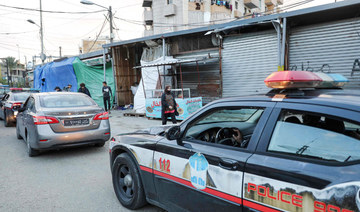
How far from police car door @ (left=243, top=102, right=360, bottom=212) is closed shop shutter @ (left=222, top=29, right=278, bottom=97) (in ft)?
28.2

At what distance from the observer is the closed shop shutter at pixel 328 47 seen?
8.31m

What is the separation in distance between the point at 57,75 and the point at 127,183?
18607 mm

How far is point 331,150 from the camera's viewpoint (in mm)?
1729

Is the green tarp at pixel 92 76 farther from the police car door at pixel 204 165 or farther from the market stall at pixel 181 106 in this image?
the police car door at pixel 204 165

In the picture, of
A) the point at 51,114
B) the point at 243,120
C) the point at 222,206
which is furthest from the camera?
the point at 51,114

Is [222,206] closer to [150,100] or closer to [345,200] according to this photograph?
[345,200]

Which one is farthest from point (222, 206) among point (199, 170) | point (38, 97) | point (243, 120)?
point (38, 97)

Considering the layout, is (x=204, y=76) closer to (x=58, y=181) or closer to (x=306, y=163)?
(x=58, y=181)

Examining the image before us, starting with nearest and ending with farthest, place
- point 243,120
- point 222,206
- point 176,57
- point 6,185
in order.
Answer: point 222,206 < point 243,120 < point 6,185 < point 176,57

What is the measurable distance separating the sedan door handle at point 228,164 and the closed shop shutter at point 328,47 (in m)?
8.47

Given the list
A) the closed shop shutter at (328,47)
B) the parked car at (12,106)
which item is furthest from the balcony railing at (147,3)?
the closed shop shutter at (328,47)

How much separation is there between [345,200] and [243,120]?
1950 millimetres

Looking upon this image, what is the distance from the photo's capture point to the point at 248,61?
10539 millimetres

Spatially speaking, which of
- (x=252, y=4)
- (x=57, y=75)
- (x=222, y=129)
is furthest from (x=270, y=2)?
(x=222, y=129)
